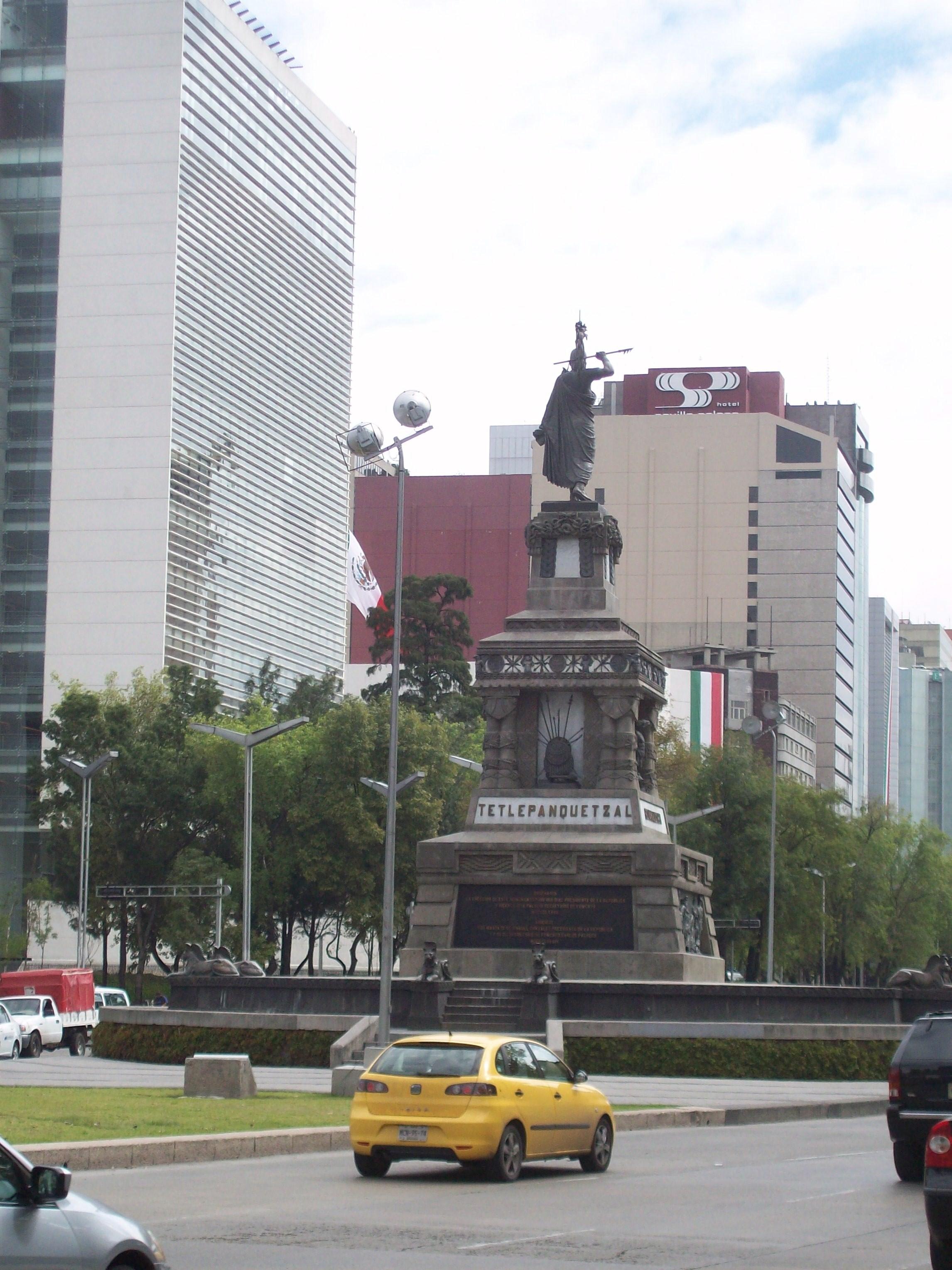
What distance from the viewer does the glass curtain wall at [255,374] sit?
116000 mm

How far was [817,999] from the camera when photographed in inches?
1430

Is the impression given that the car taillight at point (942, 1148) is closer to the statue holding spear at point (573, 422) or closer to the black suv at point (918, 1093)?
the black suv at point (918, 1093)

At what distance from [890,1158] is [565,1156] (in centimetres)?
411

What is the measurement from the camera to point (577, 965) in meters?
37.8

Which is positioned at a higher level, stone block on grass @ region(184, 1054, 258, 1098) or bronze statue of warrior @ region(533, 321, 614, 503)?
bronze statue of warrior @ region(533, 321, 614, 503)

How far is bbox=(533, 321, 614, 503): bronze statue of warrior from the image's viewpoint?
44.9 metres

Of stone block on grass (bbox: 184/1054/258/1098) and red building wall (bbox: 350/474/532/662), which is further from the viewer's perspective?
red building wall (bbox: 350/474/532/662)

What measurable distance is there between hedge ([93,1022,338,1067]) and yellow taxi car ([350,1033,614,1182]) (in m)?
15.6

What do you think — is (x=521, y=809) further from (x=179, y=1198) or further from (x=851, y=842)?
(x=851, y=842)

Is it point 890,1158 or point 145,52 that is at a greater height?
point 145,52

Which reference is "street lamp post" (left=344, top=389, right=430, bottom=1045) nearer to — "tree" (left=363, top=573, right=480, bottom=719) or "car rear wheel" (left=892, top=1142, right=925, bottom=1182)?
"car rear wheel" (left=892, top=1142, right=925, bottom=1182)

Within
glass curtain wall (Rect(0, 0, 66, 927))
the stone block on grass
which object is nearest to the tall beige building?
glass curtain wall (Rect(0, 0, 66, 927))

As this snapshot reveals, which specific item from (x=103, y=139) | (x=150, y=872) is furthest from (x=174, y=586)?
(x=150, y=872)

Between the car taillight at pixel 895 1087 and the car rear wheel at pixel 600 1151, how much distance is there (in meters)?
2.93
